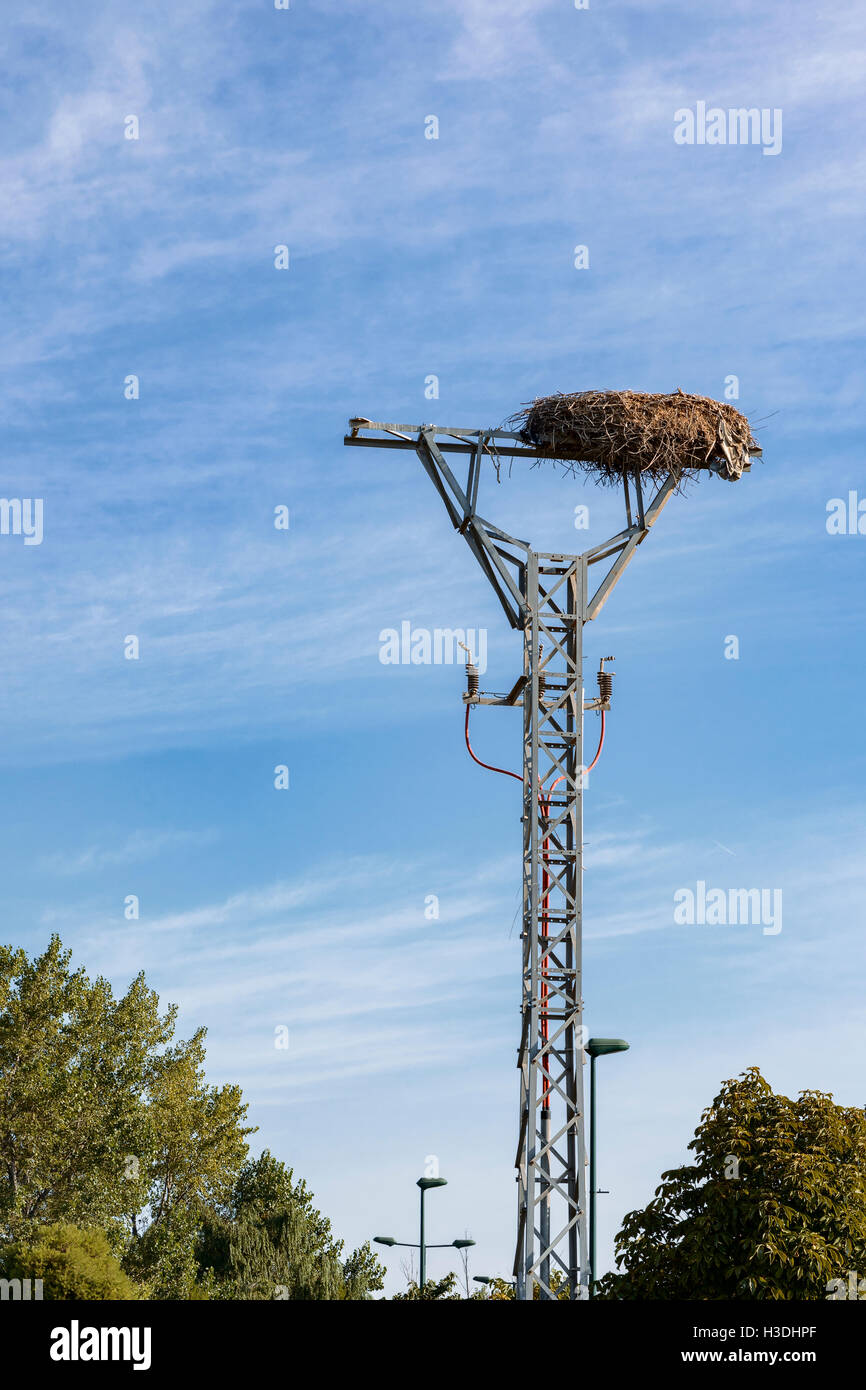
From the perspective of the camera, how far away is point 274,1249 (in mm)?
46219

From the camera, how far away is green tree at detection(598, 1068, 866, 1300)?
55.9 ft

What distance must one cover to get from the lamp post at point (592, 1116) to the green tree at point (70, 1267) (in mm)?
9730

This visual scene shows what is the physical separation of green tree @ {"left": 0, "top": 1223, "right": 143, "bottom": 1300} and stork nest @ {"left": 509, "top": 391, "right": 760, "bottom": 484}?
14.9 metres

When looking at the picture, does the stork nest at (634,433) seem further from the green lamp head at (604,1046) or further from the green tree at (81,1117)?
the green tree at (81,1117)

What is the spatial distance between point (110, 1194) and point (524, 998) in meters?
23.0

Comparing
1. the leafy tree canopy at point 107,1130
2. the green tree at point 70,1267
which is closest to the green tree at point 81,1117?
the leafy tree canopy at point 107,1130

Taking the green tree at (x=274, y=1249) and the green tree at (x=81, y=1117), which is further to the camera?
the green tree at (x=274, y=1249)

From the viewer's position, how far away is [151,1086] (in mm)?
43031

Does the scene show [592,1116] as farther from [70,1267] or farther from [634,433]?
[70,1267]

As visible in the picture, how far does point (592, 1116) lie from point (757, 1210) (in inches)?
101

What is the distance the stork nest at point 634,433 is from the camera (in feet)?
66.5

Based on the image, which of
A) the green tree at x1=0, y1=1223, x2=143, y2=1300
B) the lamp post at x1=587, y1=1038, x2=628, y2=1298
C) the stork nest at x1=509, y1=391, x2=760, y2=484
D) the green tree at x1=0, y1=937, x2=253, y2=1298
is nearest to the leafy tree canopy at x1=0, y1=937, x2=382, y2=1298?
the green tree at x1=0, y1=937, x2=253, y2=1298
